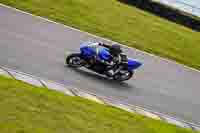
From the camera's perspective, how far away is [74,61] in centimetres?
1738

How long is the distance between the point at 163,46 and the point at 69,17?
445 centimetres

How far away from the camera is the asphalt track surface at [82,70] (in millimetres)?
16531

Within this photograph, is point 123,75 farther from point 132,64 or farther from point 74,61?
point 74,61

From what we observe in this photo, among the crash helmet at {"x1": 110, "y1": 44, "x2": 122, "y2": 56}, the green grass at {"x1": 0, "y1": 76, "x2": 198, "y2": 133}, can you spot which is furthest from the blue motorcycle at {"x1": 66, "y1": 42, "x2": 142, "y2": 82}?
the green grass at {"x1": 0, "y1": 76, "x2": 198, "y2": 133}

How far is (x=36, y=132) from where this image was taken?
10992 millimetres

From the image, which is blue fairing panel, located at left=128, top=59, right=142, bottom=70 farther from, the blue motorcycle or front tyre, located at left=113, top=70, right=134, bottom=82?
front tyre, located at left=113, top=70, right=134, bottom=82

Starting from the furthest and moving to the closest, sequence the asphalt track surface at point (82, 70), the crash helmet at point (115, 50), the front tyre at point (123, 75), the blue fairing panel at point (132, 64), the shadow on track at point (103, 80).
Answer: the front tyre at point (123, 75) → the blue fairing panel at point (132, 64) → the crash helmet at point (115, 50) → the shadow on track at point (103, 80) → the asphalt track surface at point (82, 70)

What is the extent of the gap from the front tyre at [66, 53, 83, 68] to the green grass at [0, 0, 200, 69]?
571 centimetres

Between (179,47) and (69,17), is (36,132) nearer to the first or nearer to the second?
(69,17)

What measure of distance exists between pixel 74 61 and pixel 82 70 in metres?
0.43

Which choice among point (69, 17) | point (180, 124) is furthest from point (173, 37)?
point (180, 124)

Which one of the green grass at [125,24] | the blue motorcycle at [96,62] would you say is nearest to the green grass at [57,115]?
the blue motorcycle at [96,62]

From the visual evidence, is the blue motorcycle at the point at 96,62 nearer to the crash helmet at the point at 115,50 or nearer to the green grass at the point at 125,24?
the crash helmet at the point at 115,50

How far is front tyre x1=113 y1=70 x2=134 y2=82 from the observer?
17750 millimetres
